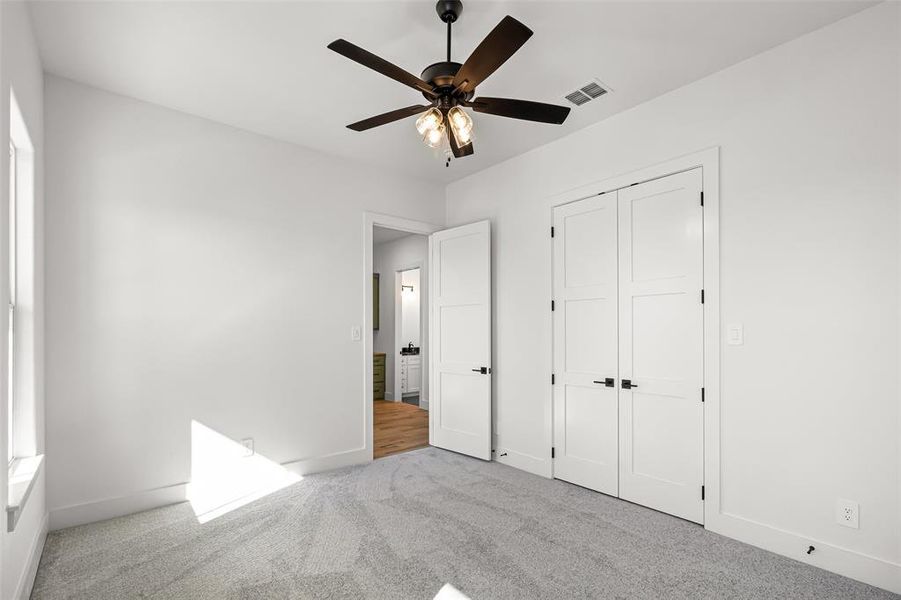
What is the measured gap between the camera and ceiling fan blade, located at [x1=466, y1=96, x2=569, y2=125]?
7.24ft

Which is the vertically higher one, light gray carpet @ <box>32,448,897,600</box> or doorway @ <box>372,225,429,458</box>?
doorway @ <box>372,225,429,458</box>

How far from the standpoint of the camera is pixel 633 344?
3.28 metres

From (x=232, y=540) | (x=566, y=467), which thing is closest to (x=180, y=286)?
(x=232, y=540)

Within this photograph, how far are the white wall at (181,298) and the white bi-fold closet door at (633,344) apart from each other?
1.88 metres

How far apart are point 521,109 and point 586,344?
1.97m

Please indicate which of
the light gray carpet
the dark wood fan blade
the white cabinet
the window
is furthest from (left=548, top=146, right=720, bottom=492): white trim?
the white cabinet

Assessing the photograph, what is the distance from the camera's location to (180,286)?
3297 millimetres

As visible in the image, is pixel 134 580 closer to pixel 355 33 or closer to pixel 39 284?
pixel 39 284

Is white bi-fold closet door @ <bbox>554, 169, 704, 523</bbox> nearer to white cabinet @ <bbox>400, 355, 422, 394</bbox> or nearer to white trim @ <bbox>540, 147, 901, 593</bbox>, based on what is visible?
white trim @ <bbox>540, 147, 901, 593</bbox>

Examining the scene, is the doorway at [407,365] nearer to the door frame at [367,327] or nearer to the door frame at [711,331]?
the door frame at [367,327]

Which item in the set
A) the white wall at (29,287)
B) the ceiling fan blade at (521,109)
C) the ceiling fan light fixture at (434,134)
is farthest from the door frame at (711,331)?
the white wall at (29,287)

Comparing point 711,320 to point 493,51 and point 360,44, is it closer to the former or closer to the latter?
point 493,51

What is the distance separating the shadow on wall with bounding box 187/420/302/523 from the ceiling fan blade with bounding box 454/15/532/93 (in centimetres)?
294

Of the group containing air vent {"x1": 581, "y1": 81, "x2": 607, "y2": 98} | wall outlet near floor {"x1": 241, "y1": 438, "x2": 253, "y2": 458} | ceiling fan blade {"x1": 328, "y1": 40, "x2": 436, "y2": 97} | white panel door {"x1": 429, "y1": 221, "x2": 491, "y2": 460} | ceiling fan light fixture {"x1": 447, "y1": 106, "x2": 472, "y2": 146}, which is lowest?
wall outlet near floor {"x1": 241, "y1": 438, "x2": 253, "y2": 458}
